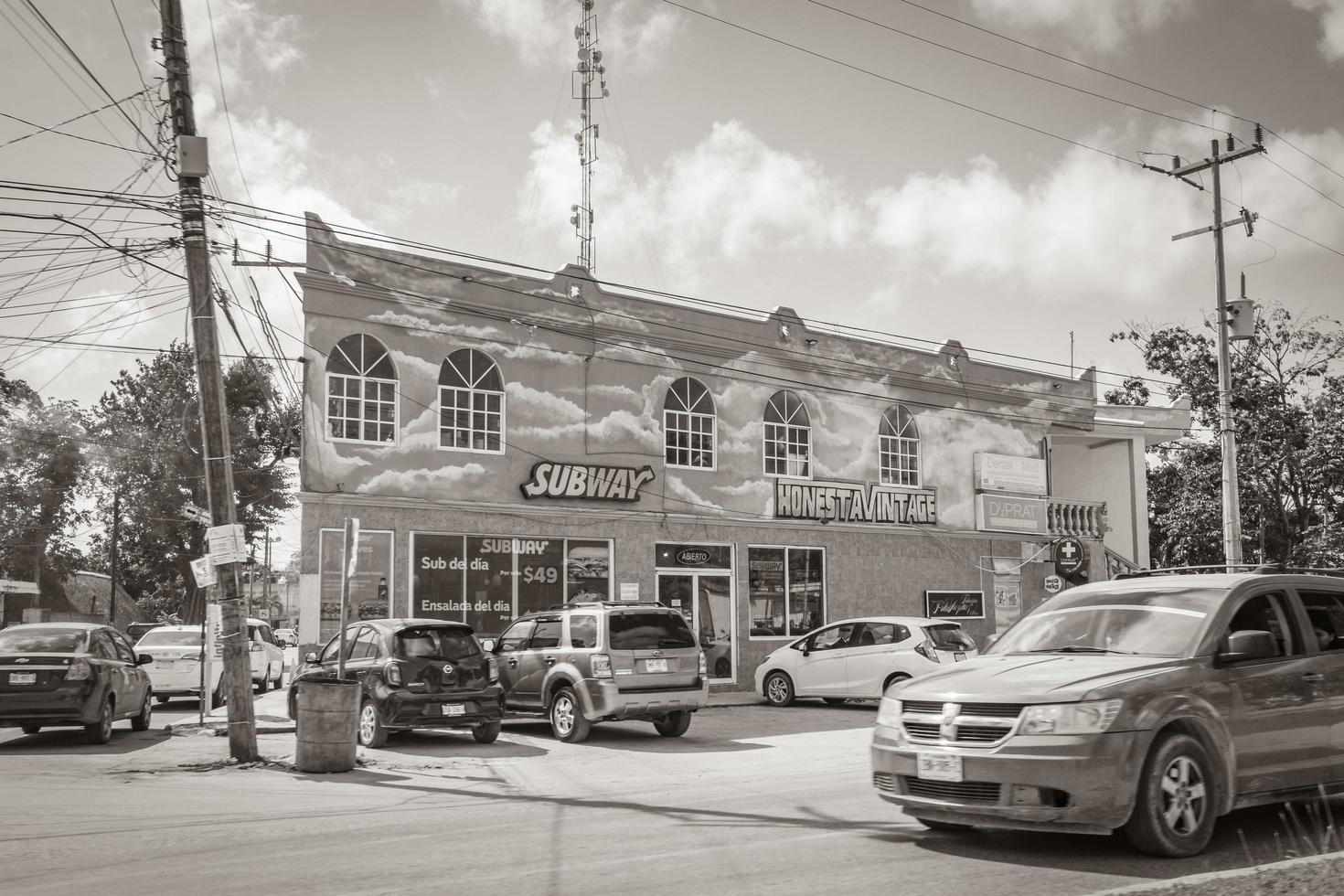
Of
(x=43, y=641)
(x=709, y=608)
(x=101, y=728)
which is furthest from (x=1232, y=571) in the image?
(x=709, y=608)

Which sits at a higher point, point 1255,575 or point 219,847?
point 1255,575

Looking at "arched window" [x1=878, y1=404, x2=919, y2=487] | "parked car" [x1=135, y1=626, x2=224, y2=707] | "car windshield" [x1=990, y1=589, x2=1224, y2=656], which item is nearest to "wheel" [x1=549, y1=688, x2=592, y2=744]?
"car windshield" [x1=990, y1=589, x2=1224, y2=656]

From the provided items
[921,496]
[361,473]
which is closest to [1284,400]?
[921,496]

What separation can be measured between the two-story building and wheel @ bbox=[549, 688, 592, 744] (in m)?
5.68

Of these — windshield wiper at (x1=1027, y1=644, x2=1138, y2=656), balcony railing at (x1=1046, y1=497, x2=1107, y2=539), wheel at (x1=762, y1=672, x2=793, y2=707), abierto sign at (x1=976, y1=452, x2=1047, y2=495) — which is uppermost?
abierto sign at (x1=976, y1=452, x2=1047, y2=495)

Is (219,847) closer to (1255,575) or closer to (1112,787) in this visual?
(1112,787)

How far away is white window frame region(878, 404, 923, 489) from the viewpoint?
92.2 ft

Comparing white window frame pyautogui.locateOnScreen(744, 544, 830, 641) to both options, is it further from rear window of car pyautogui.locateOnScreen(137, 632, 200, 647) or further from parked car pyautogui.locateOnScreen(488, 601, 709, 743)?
rear window of car pyautogui.locateOnScreen(137, 632, 200, 647)

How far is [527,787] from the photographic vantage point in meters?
Result: 10.9

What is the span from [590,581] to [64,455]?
47.3 meters

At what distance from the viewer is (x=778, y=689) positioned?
2116 cm

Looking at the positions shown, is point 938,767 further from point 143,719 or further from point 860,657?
point 143,719

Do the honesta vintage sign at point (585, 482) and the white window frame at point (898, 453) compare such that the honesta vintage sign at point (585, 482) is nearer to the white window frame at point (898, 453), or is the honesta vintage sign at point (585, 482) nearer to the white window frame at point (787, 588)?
the white window frame at point (787, 588)

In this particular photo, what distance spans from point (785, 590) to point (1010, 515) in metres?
8.17
